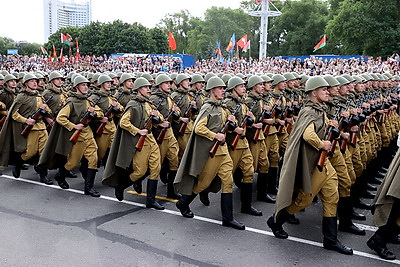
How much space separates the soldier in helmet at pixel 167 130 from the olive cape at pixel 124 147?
415mm

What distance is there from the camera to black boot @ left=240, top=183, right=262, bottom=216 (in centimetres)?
645

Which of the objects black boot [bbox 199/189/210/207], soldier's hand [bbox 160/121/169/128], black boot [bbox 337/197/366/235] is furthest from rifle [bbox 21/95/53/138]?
black boot [bbox 337/197/366/235]

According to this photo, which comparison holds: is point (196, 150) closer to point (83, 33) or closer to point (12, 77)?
point (12, 77)

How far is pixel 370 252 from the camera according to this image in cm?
516

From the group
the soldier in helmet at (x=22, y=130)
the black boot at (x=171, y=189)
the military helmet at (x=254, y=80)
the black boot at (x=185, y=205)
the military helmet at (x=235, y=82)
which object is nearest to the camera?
the black boot at (x=185, y=205)

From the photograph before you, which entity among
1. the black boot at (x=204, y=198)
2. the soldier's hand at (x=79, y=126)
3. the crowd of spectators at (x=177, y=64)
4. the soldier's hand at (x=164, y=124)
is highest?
the crowd of spectators at (x=177, y=64)

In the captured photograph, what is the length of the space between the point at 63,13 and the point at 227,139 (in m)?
140

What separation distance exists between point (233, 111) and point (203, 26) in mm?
69719

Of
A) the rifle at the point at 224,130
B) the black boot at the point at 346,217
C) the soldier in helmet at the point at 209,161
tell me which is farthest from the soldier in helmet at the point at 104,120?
the black boot at the point at 346,217

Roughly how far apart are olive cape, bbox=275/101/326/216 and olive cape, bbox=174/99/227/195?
121 centimetres

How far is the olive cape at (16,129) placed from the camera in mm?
8555

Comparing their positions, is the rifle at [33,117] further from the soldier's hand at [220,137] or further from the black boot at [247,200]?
the black boot at [247,200]

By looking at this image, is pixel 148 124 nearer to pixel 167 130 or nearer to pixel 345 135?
pixel 167 130

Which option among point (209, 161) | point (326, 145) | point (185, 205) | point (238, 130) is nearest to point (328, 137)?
point (326, 145)
